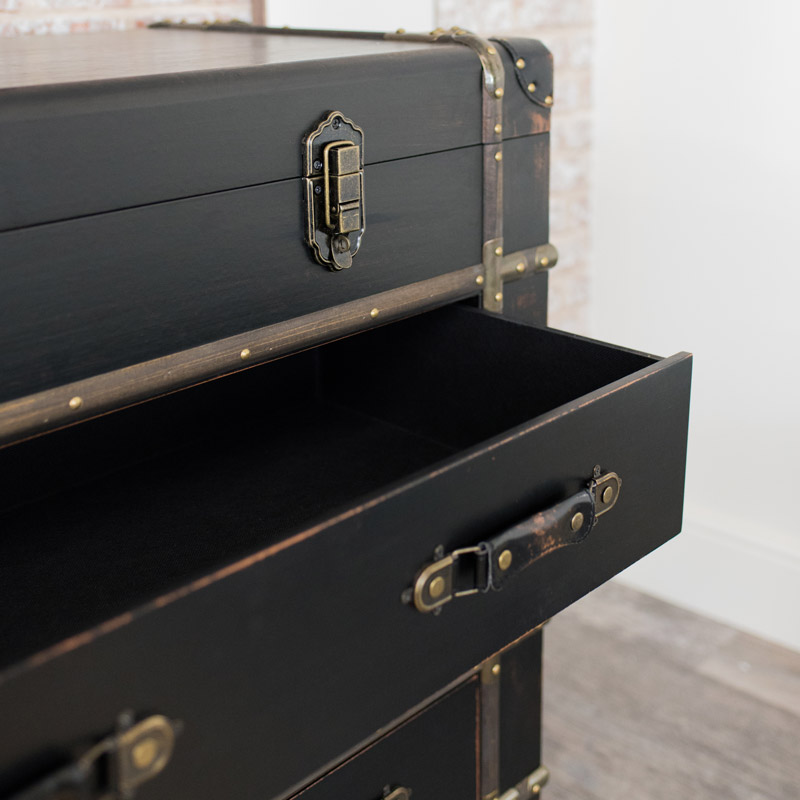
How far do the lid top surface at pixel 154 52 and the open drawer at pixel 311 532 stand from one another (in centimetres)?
31

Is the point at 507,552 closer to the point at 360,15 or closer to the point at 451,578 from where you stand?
the point at 451,578

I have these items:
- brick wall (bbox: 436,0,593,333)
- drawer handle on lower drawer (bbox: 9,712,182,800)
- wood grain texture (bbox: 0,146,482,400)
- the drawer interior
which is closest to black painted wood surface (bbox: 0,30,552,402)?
wood grain texture (bbox: 0,146,482,400)

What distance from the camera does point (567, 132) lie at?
1919 mm

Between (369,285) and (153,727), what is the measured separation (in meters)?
0.46

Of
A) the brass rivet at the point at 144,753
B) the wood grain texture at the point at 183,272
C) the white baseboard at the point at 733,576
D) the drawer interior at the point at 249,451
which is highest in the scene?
the wood grain texture at the point at 183,272

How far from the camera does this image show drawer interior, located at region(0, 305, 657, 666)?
844mm

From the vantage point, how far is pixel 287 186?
796 mm

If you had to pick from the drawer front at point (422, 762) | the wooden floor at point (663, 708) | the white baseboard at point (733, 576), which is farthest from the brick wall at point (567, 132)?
the drawer front at point (422, 762)

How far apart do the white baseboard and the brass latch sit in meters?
1.41

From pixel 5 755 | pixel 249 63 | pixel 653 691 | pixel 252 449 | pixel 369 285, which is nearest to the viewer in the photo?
pixel 5 755

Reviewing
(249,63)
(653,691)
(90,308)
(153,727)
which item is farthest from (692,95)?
(153,727)

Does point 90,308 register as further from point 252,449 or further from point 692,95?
point 692,95

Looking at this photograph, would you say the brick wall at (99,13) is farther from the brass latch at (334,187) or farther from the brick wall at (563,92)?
the brass latch at (334,187)

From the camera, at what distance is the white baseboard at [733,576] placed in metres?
1.94
